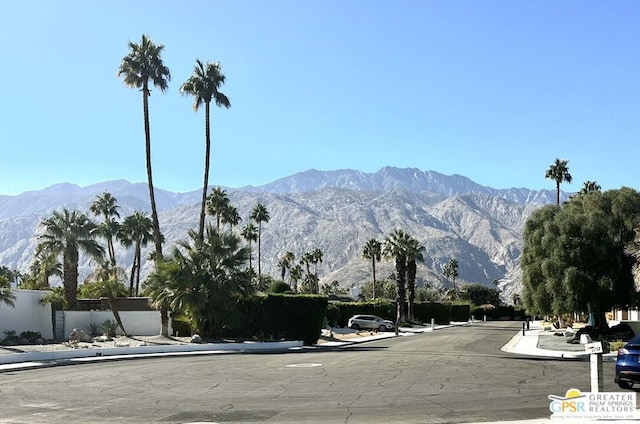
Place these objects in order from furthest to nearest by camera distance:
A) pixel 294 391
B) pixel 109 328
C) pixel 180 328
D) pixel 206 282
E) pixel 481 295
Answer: pixel 481 295, pixel 109 328, pixel 180 328, pixel 206 282, pixel 294 391

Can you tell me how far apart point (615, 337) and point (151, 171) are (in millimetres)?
34444

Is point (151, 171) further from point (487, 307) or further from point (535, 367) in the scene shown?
point (487, 307)

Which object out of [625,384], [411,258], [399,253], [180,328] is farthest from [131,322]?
[411,258]

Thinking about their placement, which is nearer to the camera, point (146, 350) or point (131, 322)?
point (146, 350)

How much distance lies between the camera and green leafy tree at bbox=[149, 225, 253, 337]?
40000 mm

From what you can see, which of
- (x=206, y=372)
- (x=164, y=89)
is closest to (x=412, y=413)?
(x=206, y=372)

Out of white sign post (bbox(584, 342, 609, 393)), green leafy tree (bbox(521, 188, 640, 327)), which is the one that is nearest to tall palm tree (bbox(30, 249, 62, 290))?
green leafy tree (bbox(521, 188, 640, 327))

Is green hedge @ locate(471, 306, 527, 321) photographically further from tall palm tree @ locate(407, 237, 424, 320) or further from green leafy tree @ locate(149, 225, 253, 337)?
green leafy tree @ locate(149, 225, 253, 337)

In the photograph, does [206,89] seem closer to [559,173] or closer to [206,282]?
[206,282]

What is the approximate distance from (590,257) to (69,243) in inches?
1425

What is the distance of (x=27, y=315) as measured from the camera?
44.3 m

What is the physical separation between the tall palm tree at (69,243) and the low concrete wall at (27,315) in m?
3.20

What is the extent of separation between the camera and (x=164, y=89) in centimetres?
5156

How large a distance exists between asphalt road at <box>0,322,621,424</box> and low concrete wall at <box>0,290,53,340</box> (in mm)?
16903
